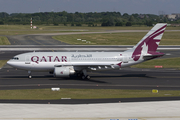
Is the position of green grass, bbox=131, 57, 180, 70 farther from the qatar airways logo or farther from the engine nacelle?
the qatar airways logo

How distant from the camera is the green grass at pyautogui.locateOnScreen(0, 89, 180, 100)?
32562 mm

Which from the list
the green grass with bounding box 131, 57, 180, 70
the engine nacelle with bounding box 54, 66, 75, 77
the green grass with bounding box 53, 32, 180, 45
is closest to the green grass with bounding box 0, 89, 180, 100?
the engine nacelle with bounding box 54, 66, 75, 77

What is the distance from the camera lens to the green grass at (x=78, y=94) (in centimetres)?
3256

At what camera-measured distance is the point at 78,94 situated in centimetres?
3438

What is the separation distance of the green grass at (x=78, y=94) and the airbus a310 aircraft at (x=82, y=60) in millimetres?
7321

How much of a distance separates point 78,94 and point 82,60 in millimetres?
12187

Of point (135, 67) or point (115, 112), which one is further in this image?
point (135, 67)

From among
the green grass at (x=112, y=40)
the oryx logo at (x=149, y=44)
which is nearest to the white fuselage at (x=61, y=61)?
the oryx logo at (x=149, y=44)

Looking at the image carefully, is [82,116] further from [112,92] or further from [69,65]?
[69,65]

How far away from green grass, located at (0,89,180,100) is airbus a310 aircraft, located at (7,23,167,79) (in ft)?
24.0

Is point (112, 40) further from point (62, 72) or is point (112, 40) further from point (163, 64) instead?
point (62, 72)

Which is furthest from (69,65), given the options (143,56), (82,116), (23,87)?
(82,116)

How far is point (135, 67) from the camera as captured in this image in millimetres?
58688

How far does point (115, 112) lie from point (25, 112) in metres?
8.03
